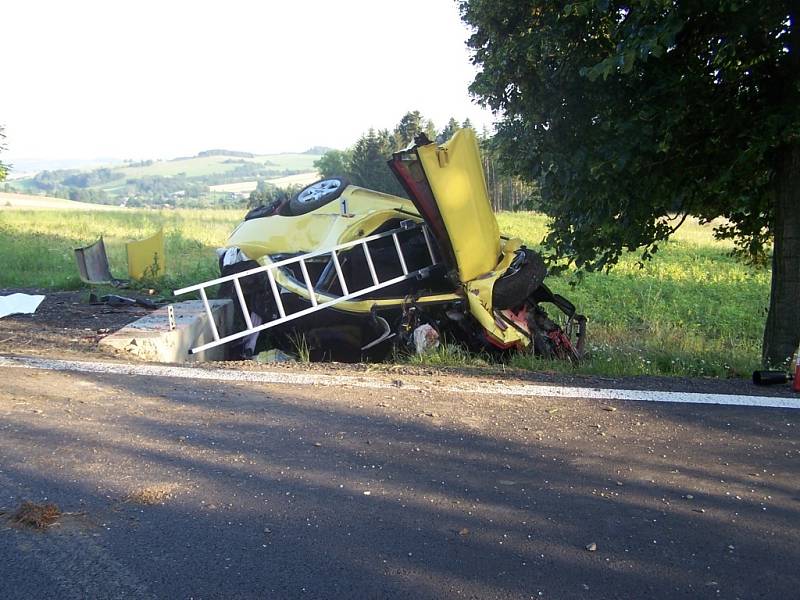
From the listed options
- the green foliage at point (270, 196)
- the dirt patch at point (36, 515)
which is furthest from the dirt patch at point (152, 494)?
the green foliage at point (270, 196)

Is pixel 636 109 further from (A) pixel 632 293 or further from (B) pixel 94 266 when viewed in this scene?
(A) pixel 632 293

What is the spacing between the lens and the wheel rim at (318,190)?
8.46 m

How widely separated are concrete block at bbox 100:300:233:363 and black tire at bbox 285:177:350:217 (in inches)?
58.6

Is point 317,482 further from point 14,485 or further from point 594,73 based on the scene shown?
point 594,73

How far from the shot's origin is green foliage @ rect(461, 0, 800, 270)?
672cm

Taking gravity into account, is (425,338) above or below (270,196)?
below

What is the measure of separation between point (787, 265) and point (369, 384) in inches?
182

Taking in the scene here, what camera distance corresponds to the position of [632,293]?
16688 millimetres

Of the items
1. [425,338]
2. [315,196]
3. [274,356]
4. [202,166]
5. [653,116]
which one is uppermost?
[202,166]

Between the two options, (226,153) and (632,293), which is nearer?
(632,293)

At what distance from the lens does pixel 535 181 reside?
28.3 feet

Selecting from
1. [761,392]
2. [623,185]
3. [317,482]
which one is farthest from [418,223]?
[317,482]

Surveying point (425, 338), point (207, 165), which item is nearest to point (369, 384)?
point (425, 338)

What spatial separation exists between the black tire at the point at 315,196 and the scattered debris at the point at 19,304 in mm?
3332
